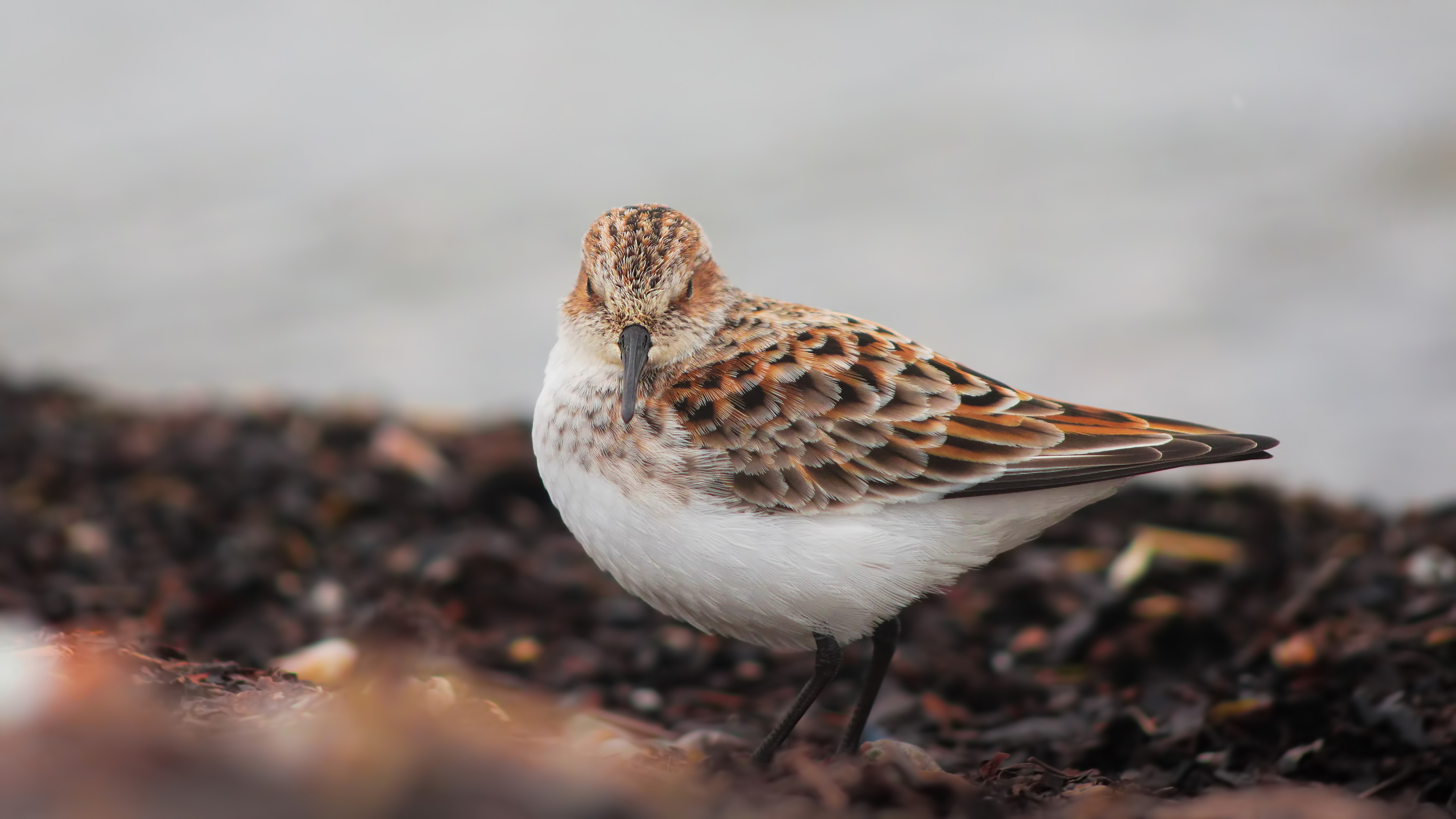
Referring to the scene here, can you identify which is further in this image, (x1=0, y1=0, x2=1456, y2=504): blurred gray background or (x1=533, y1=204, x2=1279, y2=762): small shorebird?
(x1=0, y1=0, x2=1456, y2=504): blurred gray background

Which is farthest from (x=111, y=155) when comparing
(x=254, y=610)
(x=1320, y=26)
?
(x=1320, y=26)

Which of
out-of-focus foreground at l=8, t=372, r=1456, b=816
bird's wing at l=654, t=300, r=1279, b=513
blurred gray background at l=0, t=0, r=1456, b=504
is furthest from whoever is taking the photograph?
blurred gray background at l=0, t=0, r=1456, b=504

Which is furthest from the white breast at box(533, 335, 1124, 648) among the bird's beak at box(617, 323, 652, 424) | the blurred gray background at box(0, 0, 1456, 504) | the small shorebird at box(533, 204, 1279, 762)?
the blurred gray background at box(0, 0, 1456, 504)

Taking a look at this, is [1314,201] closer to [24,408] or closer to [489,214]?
[489,214]

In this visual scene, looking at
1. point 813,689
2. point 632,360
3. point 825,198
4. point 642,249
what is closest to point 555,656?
point 813,689

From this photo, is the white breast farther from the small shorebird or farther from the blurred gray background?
the blurred gray background

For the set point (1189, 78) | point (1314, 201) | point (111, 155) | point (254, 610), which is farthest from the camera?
point (111, 155)

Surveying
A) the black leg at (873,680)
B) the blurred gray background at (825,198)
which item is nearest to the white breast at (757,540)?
the black leg at (873,680)

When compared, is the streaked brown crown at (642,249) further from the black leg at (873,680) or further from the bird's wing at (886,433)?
the black leg at (873,680)
